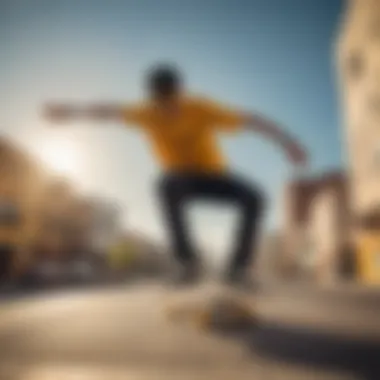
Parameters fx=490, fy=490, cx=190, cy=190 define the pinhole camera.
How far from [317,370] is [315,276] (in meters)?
5.31

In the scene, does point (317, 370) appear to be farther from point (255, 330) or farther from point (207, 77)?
point (207, 77)

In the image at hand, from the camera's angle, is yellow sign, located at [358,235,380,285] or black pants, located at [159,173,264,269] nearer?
black pants, located at [159,173,264,269]

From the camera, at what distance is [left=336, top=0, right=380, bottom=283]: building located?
8.20m

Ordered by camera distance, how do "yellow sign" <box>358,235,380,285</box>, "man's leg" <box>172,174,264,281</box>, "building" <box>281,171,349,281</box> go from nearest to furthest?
"man's leg" <box>172,174,264,281</box>, "yellow sign" <box>358,235,380,285</box>, "building" <box>281,171,349,281</box>

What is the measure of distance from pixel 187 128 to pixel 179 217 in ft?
1.24

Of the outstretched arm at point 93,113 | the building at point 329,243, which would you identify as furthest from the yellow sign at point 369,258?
the outstretched arm at point 93,113

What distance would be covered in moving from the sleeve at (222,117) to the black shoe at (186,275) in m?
0.59

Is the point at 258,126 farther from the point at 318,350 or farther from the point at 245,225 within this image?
the point at 318,350

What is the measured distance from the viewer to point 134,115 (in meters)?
2.10

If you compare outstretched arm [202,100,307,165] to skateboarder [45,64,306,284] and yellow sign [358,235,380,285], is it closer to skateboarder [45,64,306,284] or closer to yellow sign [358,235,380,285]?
skateboarder [45,64,306,284]

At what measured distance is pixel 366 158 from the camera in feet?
29.0

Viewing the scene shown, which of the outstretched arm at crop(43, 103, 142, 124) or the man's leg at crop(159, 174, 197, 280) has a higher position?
the outstretched arm at crop(43, 103, 142, 124)

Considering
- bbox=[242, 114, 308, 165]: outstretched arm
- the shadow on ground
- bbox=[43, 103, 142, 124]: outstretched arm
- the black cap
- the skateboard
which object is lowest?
the shadow on ground

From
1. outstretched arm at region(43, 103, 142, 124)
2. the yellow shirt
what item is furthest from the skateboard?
outstretched arm at region(43, 103, 142, 124)
